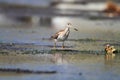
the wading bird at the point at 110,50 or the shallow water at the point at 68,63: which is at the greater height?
the wading bird at the point at 110,50

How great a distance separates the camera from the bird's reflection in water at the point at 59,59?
14148mm

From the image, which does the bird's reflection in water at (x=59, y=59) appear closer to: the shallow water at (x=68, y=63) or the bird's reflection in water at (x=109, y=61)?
the shallow water at (x=68, y=63)

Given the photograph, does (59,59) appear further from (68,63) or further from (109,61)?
(109,61)

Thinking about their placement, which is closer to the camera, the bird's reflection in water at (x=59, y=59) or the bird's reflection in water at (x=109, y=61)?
the bird's reflection in water at (x=109, y=61)

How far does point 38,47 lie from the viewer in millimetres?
17328

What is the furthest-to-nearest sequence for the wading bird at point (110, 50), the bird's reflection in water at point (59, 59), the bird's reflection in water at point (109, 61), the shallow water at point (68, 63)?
the wading bird at point (110, 50)
the bird's reflection in water at point (59, 59)
the bird's reflection in water at point (109, 61)
the shallow water at point (68, 63)

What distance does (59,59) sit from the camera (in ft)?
48.1

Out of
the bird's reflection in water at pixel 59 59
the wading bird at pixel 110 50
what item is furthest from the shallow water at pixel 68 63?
the wading bird at pixel 110 50

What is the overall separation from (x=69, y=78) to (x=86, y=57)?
3265mm

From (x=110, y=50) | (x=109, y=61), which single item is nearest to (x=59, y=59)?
(x=109, y=61)

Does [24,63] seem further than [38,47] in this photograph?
No

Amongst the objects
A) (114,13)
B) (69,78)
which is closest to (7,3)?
(114,13)

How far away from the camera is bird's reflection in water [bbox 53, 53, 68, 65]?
14148 mm

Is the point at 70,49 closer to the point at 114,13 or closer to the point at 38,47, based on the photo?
the point at 38,47
